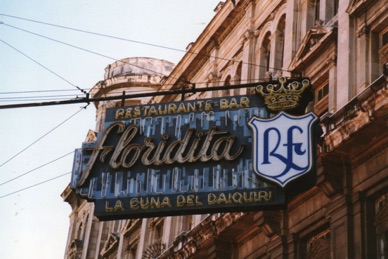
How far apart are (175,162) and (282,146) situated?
305 centimetres

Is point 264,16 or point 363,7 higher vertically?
point 264,16

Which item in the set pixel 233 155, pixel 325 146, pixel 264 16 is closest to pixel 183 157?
pixel 233 155

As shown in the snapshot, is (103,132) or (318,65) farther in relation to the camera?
(318,65)

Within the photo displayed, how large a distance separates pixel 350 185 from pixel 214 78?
589 inches

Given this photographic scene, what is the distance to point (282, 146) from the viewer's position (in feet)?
78.5

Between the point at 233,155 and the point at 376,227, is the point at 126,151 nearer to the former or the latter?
the point at 233,155

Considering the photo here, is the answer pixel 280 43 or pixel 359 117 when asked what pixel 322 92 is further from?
pixel 359 117

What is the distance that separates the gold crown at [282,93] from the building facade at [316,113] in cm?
158

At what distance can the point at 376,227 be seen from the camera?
80.8ft

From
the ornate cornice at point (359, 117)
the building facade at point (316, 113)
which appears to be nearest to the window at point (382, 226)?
the building facade at point (316, 113)

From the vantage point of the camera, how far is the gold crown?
24500 mm

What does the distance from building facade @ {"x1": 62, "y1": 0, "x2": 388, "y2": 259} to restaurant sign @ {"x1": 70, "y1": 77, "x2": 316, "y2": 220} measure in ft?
4.17

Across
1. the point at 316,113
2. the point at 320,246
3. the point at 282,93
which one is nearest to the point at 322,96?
the point at 316,113

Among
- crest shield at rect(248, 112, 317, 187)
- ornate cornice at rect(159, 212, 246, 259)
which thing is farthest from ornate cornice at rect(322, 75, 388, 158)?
ornate cornice at rect(159, 212, 246, 259)
